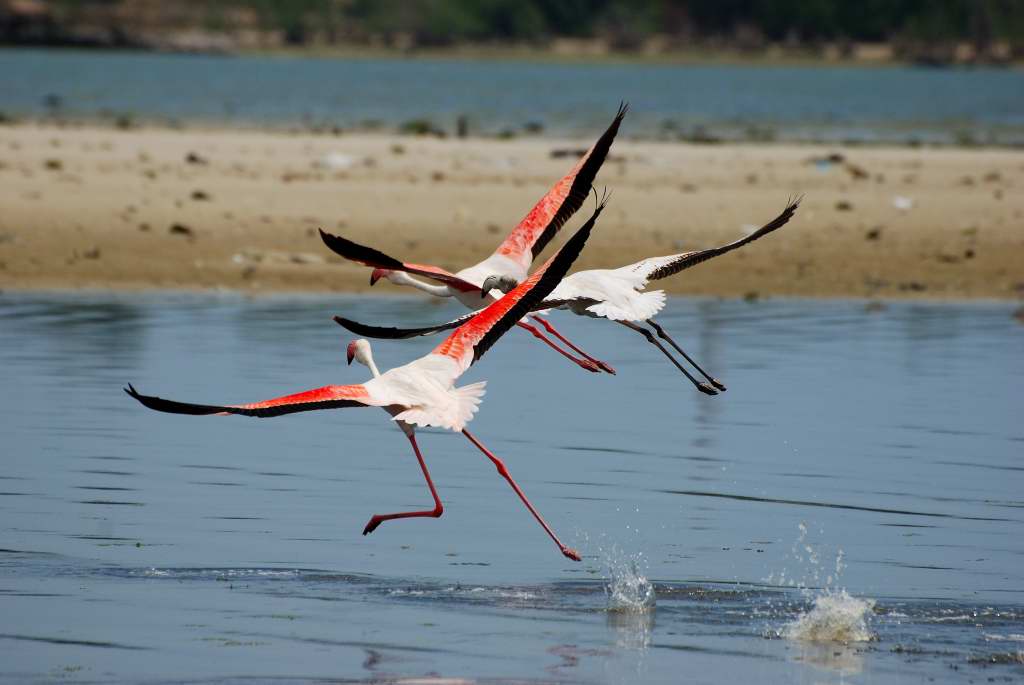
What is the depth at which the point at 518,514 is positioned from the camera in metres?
10.9

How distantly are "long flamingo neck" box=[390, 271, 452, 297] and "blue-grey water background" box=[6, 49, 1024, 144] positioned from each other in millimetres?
29133

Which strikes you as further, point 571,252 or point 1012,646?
point 571,252

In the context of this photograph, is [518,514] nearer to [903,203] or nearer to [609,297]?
[609,297]

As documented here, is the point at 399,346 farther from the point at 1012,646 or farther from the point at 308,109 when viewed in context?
the point at 308,109

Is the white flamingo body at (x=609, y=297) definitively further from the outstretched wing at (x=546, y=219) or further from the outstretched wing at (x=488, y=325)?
the outstretched wing at (x=488, y=325)

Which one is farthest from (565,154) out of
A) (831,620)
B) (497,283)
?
(831,620)

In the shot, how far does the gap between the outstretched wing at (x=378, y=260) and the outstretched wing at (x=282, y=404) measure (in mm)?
710

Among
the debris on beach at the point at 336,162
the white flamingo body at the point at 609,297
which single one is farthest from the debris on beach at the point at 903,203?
the white flamingo body at the point at 609,297

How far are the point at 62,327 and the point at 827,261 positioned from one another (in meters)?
8.51

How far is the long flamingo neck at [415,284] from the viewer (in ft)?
36.8

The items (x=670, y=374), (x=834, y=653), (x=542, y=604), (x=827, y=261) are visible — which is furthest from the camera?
(x=827, y=261)

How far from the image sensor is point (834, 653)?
844 centimetres

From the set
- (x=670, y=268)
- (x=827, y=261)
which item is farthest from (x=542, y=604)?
(x=827, y=261)

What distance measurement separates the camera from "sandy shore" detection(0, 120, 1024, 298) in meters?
20.7
